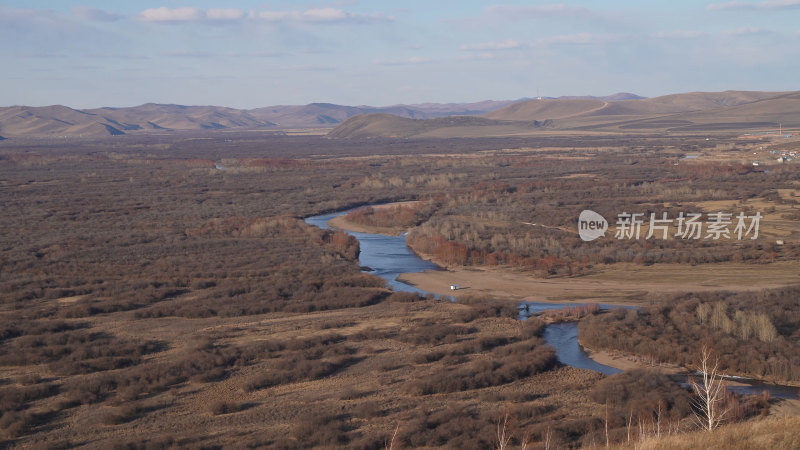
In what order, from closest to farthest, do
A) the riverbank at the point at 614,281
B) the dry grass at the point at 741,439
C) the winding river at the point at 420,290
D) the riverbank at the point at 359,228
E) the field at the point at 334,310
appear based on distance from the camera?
1. the dry grass at the point at 741,439
2. the field at the point at 334,310
3. the winding river at the point at 420,290
4. the riverbank at the point at 614,281
5. the riverbank at the point at 359,228

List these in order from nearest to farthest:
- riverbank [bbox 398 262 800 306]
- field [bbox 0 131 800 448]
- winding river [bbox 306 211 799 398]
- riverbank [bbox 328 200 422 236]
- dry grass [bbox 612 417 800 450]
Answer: dry grass [bbox 612 417 800 450]
field [bbox 0 131 800 448]
winding river [bbox 306 211 799 398]
riverbank [bbox 398 262 800 306]
riverbank [bbox 328 200 422 236]

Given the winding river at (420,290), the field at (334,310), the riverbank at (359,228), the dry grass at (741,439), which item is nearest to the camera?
the dry grass at (741,439)

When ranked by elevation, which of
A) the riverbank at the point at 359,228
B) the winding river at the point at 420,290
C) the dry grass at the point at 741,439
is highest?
the dry grass at the point at 741,439

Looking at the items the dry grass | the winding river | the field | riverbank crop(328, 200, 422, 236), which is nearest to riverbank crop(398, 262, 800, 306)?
the field

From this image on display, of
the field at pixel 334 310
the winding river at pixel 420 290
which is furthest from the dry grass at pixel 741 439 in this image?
the winding river at pixel 420 290

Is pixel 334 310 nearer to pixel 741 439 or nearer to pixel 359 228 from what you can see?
pixel 741 439

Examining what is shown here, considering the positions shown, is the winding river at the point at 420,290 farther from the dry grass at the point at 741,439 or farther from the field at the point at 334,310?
the dry grass at the point at 741,439

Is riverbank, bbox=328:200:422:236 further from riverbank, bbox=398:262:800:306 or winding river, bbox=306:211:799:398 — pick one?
riverbank, bbox=398:262:800:306
